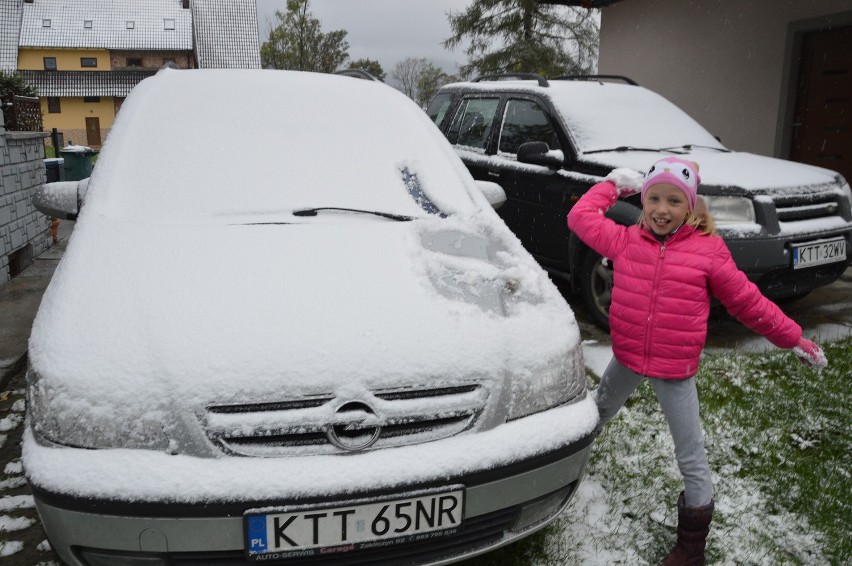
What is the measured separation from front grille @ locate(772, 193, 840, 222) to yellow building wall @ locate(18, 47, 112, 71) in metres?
52.7

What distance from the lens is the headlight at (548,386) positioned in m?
1.85

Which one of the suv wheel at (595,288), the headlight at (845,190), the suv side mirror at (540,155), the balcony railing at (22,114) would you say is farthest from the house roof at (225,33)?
the headlight at (845,190)

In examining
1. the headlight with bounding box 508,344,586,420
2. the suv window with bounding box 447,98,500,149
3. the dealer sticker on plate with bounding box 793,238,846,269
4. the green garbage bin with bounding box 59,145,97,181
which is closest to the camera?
the headlight with bounding box 508,344,586,420

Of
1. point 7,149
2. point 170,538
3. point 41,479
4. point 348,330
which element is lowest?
point 170,538

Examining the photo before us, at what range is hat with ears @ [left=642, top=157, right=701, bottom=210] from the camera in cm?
211

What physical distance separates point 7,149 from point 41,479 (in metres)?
4.87

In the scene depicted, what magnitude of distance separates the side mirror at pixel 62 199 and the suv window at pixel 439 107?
4.01m

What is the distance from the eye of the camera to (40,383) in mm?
1665

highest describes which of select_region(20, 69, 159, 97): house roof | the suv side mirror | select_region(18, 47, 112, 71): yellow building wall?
select_region(18, 47, 112, 71): yellow building wall

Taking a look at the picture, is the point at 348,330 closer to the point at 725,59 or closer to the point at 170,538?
the point at 170,538

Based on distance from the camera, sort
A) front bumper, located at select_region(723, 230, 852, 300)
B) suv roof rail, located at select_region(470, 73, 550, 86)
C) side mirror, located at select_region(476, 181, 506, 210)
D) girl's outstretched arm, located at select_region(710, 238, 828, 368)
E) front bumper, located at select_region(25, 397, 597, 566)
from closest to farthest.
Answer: front bumper, located at select_region(25, 397, 597, 566) → girl's outstretched arm, located at select_region(710, 238, 828, 368) → side mirror, located at select_region(476, 181, 506, 210) → front bumper, located at select_region(723, 230, 852, 300) → suv roof rail, located at select_region(470, 73, 550, 86)

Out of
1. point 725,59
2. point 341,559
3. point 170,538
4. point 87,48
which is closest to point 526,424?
point 341,559

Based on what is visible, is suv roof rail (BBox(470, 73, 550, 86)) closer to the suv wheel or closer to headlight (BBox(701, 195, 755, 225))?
the suv wheel

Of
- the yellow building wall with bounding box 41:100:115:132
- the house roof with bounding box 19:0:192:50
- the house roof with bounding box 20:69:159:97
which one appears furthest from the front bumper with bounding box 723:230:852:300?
the yellow building wall with bounding box 41:100:115:132
